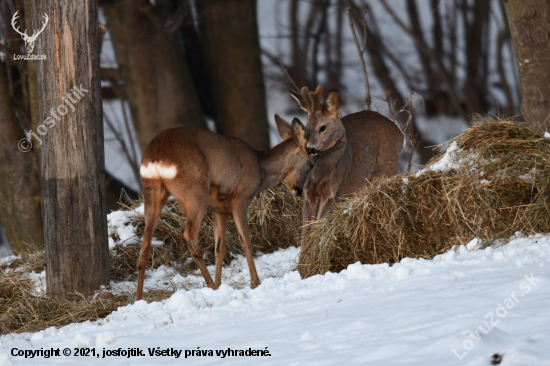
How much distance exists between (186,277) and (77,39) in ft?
8.24

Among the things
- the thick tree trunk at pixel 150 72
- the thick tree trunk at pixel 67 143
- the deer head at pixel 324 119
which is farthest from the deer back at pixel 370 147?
the thick tree trunk at pixel 150 72

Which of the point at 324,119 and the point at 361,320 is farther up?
the point at 324,119

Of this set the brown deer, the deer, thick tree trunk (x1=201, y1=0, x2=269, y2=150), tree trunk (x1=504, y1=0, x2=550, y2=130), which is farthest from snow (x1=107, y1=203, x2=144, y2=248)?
tree trunk (x1=504, y1=0, x2=550, y2=130)

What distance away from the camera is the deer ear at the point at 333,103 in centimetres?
698

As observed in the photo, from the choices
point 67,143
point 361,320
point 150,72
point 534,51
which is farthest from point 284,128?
point 150,72

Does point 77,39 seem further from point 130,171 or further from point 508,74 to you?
point 508,74

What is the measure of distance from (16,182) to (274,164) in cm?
471

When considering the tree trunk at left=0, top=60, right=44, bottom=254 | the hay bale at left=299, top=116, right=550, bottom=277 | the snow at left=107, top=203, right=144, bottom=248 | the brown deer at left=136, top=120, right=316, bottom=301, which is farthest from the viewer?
the tree trunk at left=0, top=60, right=44, bottom=254

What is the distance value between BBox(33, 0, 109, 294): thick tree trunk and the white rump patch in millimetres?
505

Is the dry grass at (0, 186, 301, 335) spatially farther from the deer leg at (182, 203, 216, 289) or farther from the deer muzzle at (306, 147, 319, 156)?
the deer muzzle at (306, 147, 319, 156)

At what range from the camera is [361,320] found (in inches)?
151

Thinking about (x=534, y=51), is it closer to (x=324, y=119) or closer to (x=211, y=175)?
(x=324, y=119)

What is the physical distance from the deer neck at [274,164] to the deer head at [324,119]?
0.34 meters

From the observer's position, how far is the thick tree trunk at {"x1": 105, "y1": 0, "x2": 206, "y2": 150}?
10.9m
